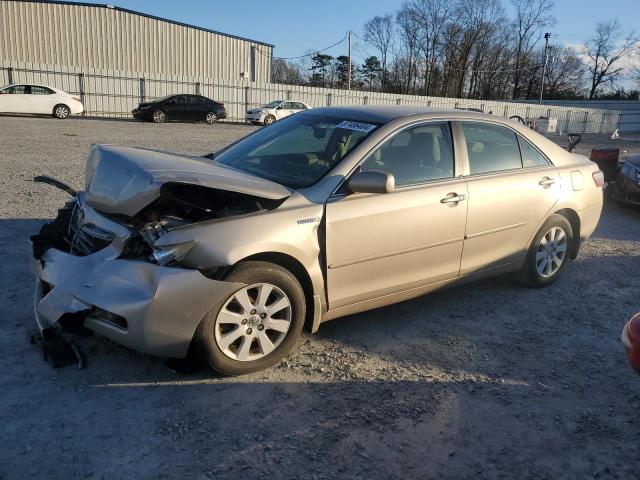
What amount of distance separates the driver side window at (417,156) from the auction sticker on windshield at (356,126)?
18 centimetres

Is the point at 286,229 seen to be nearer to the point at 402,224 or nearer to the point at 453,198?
the point at 402,224

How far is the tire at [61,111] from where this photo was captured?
22.9 metres

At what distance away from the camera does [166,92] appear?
3084 centimetres

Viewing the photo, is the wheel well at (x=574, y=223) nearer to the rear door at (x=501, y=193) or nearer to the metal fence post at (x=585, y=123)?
the rear door at (x=501, y=193)

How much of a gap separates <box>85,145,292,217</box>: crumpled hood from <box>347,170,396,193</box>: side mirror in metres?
0.44

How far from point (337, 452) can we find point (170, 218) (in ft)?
5.62

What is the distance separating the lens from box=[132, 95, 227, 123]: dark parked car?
2511cm

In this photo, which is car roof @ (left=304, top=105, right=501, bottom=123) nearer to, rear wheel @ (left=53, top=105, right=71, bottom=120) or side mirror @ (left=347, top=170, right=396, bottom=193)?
side mirror @ (left=347, top=170, right=396, bottom=193)

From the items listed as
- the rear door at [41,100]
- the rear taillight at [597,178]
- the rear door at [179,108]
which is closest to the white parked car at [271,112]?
the rear door at [179,108]

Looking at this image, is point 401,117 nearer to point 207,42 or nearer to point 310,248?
point 310,248

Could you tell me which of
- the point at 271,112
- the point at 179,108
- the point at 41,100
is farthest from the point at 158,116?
the point at 271,112

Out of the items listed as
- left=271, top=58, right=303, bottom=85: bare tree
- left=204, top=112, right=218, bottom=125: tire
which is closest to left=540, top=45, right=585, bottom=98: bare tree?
left=271, top=58, right=303, bottom=85: bare tree

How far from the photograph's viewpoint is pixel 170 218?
3418mm

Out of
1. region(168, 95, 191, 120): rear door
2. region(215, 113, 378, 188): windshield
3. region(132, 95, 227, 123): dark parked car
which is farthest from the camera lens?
region(168, 95, 191, 120): rear door
